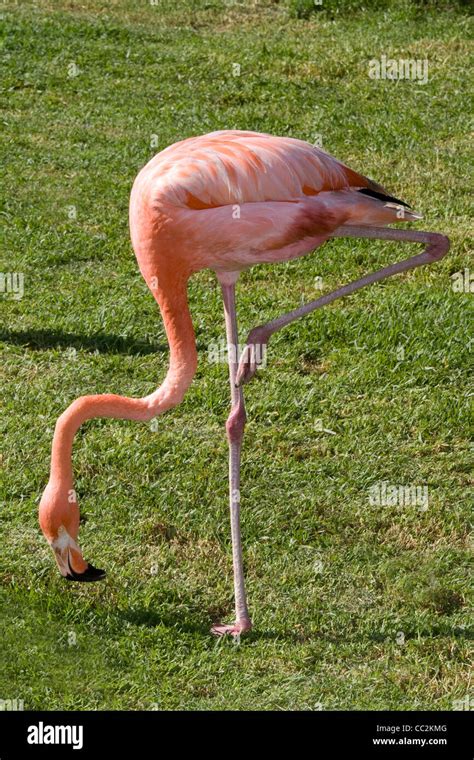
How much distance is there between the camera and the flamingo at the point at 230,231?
473 centimetres

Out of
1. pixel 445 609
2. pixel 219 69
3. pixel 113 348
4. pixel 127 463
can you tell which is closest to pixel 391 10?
pixel 219 69

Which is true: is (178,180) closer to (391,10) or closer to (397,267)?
(397,267)

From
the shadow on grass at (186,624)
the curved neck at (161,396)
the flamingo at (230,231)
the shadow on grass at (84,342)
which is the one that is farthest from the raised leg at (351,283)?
the shadow on grass at (84,342)

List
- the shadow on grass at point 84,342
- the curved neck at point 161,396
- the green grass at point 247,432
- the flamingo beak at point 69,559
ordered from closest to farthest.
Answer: the flamingo beak at point 69,559, the curved neck at point 161,396, the green grass at point 247,432, the shadow on grass at point 84,342

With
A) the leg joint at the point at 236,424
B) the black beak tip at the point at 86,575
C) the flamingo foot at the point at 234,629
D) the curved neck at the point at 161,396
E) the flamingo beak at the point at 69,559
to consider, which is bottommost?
the flamingo foot at the point at 234,629

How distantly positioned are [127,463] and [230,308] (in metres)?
1.26

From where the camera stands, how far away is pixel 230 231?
4.78 meters

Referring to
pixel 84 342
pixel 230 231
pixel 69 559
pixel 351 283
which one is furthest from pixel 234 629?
pixel 84 342

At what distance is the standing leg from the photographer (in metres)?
4.87

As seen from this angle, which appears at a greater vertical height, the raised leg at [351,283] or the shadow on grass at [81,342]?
the raised leg at [351,283]

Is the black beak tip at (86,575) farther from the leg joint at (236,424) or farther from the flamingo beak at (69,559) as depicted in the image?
the leg joint at (236,424)

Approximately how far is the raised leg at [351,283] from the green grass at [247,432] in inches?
42.5

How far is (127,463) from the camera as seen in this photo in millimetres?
6039

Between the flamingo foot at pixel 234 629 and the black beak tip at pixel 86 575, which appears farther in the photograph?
the flamingo foot at pixel 234 629
